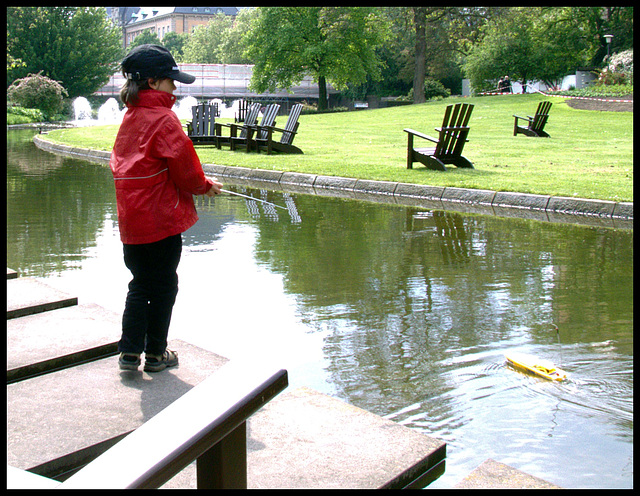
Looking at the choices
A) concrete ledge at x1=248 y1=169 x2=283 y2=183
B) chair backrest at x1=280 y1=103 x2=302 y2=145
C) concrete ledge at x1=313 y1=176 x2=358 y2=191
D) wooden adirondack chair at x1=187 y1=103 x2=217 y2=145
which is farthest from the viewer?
wooden adirondack chair at x1=187 y1=103 x2=217 y2=145

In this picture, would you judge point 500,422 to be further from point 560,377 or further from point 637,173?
point 637,173

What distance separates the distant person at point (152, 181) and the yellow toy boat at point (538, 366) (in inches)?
78.7

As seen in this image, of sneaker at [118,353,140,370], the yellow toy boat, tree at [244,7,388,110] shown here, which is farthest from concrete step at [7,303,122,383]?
tree at [244,7,388,110]

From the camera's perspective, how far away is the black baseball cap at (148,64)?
3.77 m

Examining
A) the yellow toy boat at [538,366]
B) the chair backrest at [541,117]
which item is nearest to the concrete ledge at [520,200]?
the yellow toy boat at [538,366]

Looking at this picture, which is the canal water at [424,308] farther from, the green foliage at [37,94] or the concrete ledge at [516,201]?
the green foliage at [37,94]

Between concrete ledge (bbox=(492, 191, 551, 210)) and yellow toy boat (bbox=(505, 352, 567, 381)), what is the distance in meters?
6.48

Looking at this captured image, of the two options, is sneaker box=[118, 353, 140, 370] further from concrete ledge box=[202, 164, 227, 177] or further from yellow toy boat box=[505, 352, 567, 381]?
concrete ledge box=[202, 164, 227, 177]

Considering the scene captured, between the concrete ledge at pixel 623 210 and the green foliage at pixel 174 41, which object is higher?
the green foliage at pixel 174 41

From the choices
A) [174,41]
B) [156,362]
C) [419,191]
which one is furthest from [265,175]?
[174,41]

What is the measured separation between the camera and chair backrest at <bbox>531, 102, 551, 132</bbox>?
22.6m

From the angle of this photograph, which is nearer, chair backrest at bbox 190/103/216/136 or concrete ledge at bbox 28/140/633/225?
concrete ledge at bbox 28/140/633/225

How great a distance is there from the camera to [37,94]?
4847cm

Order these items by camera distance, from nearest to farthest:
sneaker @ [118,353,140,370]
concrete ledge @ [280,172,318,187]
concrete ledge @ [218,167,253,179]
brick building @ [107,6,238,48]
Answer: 1. sneaker @ [118,353,140,370]
2. concrete ledge @ [280,172,318,187]
3. concrete ledge @ [218,167,253,179]
4. brick building @ [107,6,238,48]
